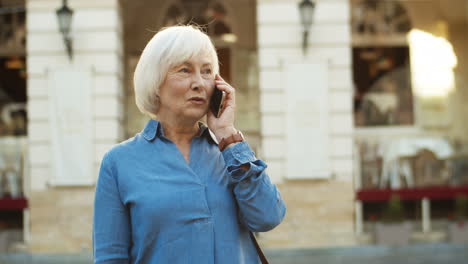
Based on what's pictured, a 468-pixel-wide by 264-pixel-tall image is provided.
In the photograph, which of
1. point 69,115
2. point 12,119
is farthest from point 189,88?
point 12,119

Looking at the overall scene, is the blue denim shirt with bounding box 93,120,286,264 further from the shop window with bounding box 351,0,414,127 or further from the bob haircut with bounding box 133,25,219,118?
the shop window with bounding box 351,0,414,127

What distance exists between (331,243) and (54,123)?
200 inches

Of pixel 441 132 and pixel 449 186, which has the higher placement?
pixel 441 132

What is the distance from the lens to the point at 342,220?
1089cm

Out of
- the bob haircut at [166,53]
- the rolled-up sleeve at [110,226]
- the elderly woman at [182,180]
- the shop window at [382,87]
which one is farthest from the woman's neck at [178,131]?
the shop window at [382,87]

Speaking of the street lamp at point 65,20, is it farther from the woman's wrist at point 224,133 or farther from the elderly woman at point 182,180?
the woman's wrist at point 224,133

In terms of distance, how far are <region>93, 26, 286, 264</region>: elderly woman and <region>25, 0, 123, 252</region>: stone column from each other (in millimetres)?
8754

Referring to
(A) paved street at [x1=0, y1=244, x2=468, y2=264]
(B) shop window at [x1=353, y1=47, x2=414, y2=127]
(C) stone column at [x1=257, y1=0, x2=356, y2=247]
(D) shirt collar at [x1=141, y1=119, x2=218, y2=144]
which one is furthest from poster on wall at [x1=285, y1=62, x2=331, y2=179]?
(D) shirt collar at [x1=141, y1=119, x2=218, y2=144]

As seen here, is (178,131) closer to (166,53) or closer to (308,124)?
(166,53)

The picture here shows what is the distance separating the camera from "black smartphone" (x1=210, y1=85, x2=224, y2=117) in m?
2.19

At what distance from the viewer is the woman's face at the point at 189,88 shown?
213 cm

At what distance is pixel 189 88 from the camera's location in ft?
7.02

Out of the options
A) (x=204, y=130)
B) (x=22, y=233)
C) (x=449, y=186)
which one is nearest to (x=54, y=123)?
(x=22, y=233)

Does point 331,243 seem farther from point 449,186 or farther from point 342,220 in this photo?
point 449,186
